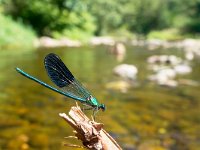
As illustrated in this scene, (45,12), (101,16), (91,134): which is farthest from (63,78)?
(101,16)

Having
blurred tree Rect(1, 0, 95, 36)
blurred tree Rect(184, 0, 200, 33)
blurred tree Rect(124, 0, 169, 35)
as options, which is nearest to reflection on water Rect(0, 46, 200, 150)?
blurred tree Rect(1, 0, 95, 36)

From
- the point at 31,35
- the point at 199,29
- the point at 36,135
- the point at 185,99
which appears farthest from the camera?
the point at 199,29

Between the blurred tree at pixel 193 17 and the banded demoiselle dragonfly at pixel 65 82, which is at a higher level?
the blurred tree at pixel 193 17

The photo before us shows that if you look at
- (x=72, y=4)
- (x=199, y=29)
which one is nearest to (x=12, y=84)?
(x=72, y=4)

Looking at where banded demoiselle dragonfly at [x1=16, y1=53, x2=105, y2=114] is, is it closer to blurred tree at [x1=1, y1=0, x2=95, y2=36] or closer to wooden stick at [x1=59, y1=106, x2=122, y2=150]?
wooden stick at [x1=59, y1=106, x2=122, y2=150]

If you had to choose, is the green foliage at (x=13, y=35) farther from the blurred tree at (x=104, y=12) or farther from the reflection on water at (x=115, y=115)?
the blurred tree at (x=104, y=12)

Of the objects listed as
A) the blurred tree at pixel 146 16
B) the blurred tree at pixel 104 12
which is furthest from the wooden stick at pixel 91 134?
the blurred tree at pixel 146 16

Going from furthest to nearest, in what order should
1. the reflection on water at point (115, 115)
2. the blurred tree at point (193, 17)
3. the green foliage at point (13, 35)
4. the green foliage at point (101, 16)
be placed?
the blurred tree at point (193, 17) < the green foliage at point (101, 16) < the green foliage at point (13, 35) < the reflection on water at point (115, 115)

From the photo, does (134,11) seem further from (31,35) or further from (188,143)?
(188,143)
